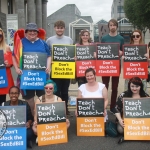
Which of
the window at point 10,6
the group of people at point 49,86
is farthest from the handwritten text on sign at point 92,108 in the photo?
the window at point 10,6

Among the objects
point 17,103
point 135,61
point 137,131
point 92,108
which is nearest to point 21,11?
point 135,61

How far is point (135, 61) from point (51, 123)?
2.47 metres

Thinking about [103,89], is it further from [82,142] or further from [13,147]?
[13,147]

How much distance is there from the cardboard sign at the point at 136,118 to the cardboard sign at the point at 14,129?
1.72 m

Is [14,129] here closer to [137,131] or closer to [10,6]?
[137,131]

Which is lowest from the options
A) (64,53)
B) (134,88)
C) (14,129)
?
(14,129)

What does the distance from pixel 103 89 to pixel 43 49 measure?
4.49ft

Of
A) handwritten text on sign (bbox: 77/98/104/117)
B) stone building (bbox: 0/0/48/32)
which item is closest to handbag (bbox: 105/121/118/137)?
handwritten text on sign (bbox: 77/98/104/117)

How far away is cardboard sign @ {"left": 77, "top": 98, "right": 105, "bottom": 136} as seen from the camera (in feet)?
16.1

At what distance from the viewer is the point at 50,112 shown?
462 cm

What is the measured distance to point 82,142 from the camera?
4680mm

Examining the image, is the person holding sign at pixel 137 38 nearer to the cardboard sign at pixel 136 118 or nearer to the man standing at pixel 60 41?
the man standing at pixel 60 41

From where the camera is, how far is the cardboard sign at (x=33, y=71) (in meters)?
5.16

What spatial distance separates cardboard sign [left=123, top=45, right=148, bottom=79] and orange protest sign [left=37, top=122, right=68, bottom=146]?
7.11 ft
